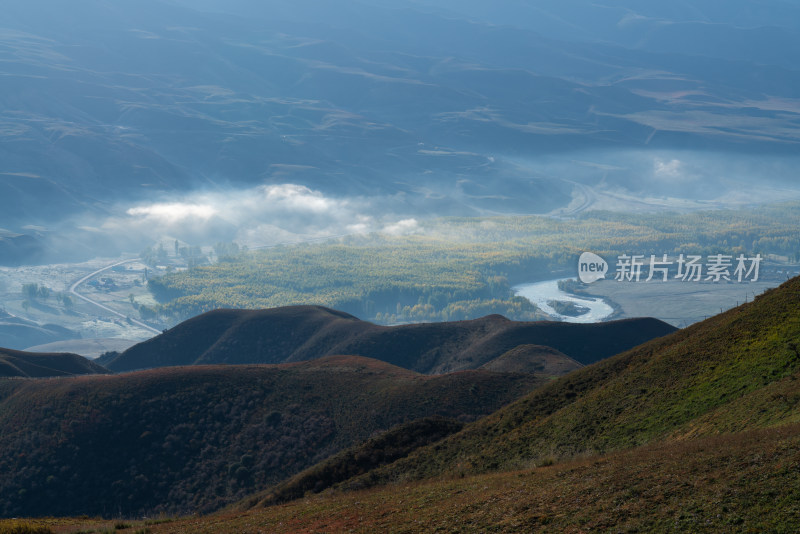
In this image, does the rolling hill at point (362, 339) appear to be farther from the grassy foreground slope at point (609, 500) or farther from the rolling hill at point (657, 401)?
the grassy foreground slope at point (609, 500)

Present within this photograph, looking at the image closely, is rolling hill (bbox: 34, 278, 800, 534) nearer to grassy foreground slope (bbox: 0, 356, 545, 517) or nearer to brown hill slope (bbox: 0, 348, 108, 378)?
grassy foreground slope (bbox: 0, 356, 545, 517)

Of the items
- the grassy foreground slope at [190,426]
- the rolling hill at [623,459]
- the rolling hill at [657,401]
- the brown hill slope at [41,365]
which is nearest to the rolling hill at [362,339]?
the brown hill slope at [41,365]

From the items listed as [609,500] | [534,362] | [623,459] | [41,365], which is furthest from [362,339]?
[609,500]

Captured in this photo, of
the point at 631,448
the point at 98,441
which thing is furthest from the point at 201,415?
the point at 631,448

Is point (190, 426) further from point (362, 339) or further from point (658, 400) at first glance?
point (362, 339)

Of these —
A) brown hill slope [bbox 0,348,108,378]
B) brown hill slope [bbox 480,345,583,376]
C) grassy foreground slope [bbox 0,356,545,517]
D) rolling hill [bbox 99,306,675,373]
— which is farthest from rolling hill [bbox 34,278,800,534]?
rolling hill [bbox 99,306,675,373]

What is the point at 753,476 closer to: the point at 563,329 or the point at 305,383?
the point at 305,383

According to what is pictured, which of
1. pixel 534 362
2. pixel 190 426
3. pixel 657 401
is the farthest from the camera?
pixel 534 362
